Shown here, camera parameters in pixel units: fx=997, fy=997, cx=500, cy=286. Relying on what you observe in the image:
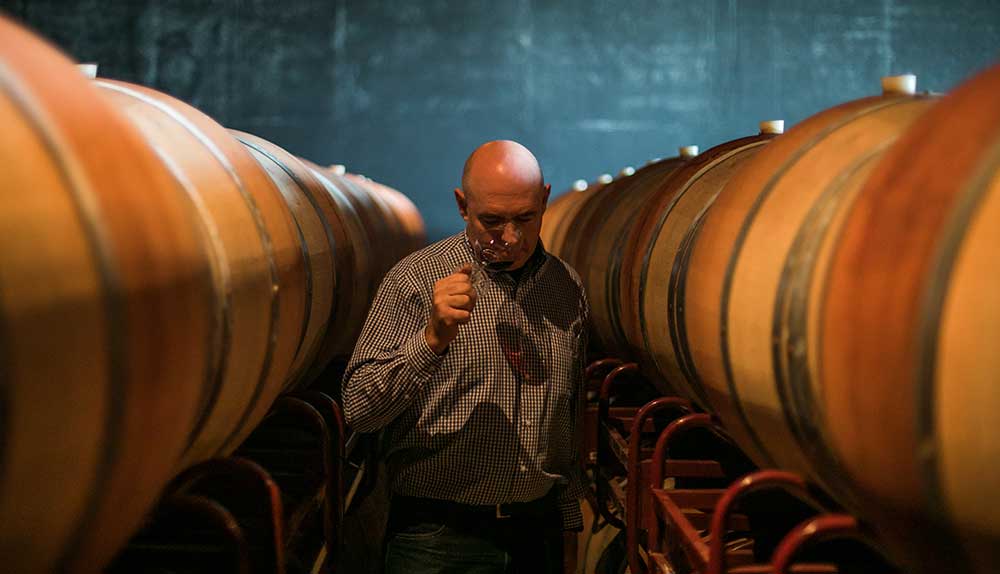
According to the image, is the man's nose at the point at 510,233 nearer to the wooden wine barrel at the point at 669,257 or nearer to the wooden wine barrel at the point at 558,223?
the wooden wine barrel at the point at 669,257

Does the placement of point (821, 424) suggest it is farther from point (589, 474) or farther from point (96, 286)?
point (589, 474)

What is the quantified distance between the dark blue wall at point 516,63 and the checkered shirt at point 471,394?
623 centimetres

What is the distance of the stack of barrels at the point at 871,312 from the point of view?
3.05 ft

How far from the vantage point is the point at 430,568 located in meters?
1.95

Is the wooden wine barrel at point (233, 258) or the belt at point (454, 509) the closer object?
the wooden wine barrel at point (233, 258)

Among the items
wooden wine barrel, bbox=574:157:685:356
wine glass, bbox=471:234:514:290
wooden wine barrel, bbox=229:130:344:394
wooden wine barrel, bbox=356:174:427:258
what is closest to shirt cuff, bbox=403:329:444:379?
wine glass, bbox=471:234:514:290

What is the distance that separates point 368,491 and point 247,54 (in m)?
6.54

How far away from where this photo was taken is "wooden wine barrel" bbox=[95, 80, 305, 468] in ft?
4.72

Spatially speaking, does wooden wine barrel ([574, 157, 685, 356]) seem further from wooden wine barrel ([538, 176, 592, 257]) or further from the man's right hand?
the man's right hand

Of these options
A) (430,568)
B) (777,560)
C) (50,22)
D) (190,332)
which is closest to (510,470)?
(430,568)

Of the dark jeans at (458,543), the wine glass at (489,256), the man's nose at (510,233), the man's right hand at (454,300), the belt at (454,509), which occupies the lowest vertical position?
the dark jeans at (458,543)

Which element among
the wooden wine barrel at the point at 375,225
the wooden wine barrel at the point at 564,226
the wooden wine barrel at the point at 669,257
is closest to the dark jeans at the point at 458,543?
the wooden wine barrel at the point at 669,257

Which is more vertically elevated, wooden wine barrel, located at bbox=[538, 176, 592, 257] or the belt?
wooden wine barrel, located at bbox=[538, 176, 592, 257]

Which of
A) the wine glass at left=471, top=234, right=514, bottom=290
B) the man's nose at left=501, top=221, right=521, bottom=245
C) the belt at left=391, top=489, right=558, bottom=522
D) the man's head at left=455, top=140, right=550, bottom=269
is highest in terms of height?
the man's head at left=455, top=140, right=550, bottom=269
